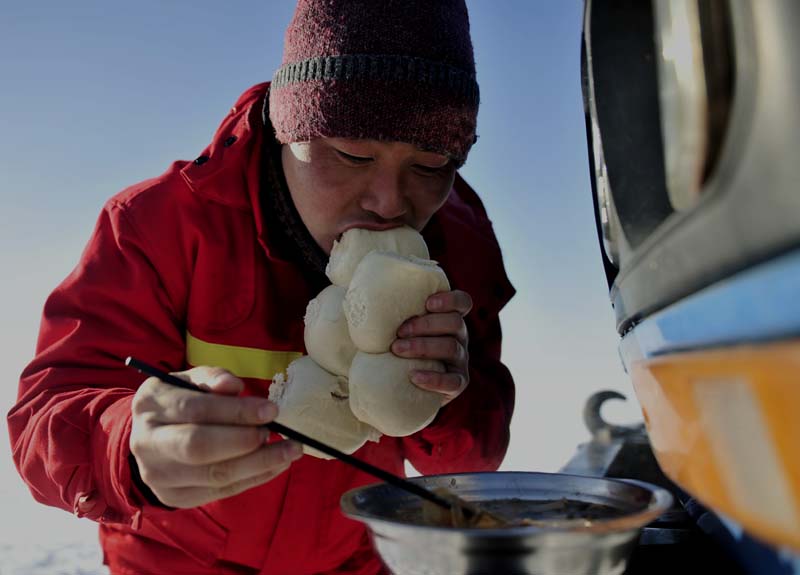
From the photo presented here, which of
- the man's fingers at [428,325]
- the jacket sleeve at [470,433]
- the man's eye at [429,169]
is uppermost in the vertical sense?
the man's eye at [429,169]

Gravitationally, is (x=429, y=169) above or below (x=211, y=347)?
above

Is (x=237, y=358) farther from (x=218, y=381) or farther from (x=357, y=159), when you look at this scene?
(x=218, y=381)

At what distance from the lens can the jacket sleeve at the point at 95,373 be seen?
1465mm

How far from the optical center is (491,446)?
2.11 meters

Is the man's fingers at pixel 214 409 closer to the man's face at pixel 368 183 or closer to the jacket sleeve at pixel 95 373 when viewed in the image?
the jacket sleeve at pixel 95 373

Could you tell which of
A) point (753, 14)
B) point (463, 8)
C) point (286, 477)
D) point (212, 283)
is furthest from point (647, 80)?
point (286, 477)

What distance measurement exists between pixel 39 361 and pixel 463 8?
4.67 feet

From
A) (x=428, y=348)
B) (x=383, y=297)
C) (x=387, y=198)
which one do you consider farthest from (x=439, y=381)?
(x=387, y=198)

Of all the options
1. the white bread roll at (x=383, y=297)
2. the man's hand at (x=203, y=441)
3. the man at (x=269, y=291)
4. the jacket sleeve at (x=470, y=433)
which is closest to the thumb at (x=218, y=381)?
the man's hand at (x=203, y=441)

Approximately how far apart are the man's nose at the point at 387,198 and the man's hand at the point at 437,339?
0.89 feet

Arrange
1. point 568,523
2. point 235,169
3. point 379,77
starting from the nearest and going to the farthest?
1. point 568,523
2. point 379,77
3. point 235,169

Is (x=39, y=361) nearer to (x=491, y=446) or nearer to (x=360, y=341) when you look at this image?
(x=360, y=341)

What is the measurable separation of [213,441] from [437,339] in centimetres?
54

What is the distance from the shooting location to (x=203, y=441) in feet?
3.52
